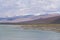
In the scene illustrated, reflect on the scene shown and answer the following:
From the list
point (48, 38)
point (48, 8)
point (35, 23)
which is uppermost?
point (48, 8)

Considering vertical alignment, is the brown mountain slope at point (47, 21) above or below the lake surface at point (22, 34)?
above

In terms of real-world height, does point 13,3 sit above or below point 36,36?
above

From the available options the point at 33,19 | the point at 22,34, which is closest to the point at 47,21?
the point at 33,19

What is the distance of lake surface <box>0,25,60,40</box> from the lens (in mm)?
1260

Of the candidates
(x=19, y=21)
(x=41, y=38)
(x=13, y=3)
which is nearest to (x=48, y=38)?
(x=41, y=38)

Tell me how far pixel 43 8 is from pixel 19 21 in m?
0.23

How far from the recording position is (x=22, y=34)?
1.27m

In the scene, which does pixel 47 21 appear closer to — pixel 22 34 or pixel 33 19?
pixel 33 19

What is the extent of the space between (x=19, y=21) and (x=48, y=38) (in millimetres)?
287

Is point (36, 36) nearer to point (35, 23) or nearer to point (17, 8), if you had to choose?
point (35, 23)

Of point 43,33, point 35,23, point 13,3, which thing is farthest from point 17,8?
point 43,33

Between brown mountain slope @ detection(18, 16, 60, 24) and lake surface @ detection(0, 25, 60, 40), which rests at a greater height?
brown mountain slope @ detection(18, 16, 60, 24)

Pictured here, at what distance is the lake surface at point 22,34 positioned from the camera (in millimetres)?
1260

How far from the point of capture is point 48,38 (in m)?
1.26
